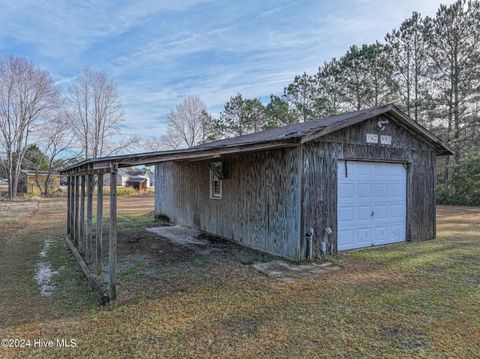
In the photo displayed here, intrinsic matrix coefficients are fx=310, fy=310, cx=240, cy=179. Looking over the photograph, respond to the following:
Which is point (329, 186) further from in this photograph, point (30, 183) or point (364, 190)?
point (30, 183)

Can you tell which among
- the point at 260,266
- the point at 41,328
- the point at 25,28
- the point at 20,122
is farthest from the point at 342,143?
the point at 20,122

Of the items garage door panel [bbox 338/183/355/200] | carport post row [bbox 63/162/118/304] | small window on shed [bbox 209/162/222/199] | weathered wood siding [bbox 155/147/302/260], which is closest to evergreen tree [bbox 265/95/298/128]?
weathered wood siding [bbox 155/147/302/260]

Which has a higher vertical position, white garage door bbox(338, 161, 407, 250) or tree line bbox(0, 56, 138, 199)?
tree line bbox(0, 56, 138, 199)

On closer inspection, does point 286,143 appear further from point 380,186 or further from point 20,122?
point 20,122

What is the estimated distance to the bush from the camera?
1859cm

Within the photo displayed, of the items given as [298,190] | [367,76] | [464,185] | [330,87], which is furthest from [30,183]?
[464,185]

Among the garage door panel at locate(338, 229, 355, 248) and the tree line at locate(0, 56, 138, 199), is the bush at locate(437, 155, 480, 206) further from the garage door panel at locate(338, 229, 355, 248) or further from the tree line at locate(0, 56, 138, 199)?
the tree line at locate(0, 56, 138, 199)

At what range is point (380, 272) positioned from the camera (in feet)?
17.9

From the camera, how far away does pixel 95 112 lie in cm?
3312

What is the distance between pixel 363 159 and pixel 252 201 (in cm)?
274

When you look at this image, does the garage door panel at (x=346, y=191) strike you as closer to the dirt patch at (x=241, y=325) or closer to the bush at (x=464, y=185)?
the dirt patch at (x=241, y=325)

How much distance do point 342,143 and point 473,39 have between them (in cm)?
1928

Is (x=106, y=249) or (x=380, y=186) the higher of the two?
(x=380, y=186)

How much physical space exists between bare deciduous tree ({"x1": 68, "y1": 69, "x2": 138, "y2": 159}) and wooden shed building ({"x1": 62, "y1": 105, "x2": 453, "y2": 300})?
91.1 ft
